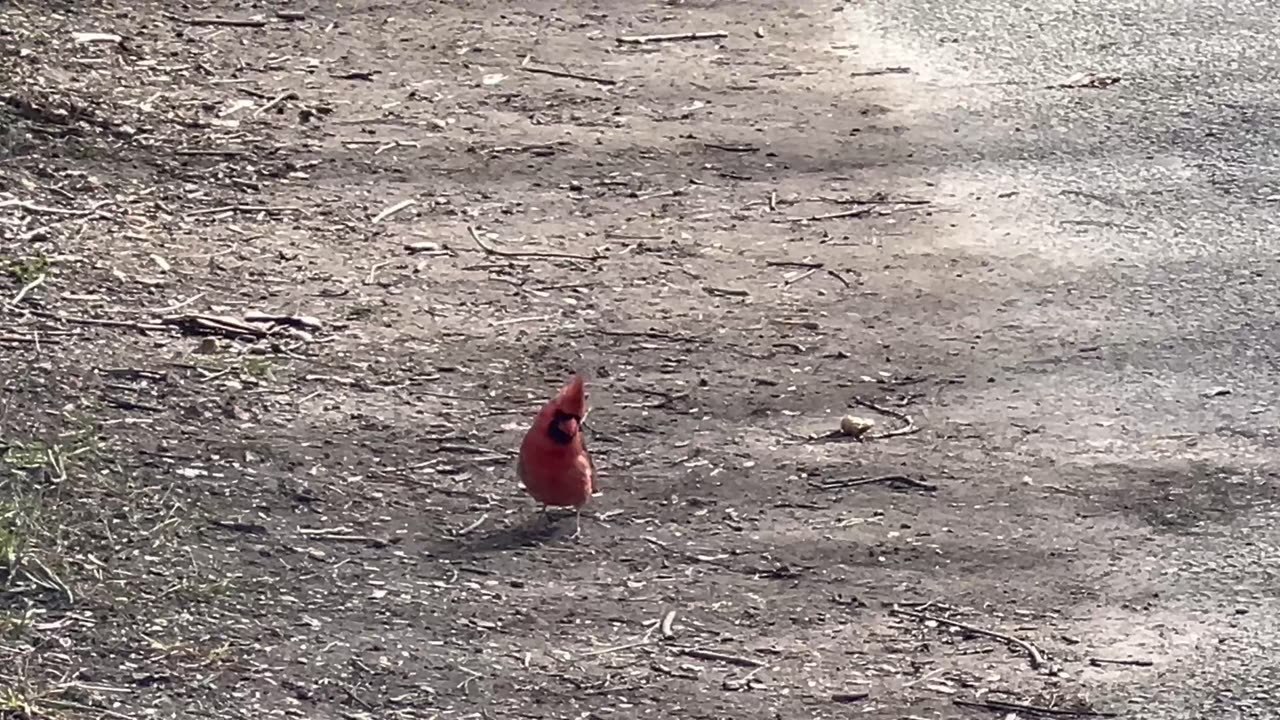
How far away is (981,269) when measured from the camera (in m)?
4.99

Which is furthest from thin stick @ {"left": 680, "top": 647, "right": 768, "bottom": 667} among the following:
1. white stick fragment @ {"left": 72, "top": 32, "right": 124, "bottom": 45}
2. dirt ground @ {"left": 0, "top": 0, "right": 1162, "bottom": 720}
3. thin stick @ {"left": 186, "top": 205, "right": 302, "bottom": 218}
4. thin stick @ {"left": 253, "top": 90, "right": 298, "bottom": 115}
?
white stick fragment @ {"left": 72, "top": 32, "right": 124, "bottom": 45}

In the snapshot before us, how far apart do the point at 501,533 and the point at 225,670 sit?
697 mm

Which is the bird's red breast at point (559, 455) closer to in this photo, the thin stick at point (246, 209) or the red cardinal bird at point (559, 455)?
the red cardinal bird at point (559, 455)

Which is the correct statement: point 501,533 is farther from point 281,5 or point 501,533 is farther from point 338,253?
point 281,5

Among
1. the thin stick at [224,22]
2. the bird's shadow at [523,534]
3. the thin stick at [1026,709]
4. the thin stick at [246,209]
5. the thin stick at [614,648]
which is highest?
the thin stick at [224,22]

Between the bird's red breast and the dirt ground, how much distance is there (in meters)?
0.12

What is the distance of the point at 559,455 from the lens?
147 inches

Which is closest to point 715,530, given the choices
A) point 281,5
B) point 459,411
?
point 459,411

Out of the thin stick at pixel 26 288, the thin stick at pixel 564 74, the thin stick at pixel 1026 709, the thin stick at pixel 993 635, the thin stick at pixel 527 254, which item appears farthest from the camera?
the thin stick at pixel 564 74

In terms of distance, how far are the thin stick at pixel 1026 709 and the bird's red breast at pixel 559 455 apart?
85cm

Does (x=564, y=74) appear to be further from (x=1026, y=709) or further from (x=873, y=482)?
(x=1026, y=709)

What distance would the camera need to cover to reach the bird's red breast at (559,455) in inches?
147

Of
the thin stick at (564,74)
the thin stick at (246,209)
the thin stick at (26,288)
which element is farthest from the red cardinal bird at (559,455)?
the thin stick at (564,74)

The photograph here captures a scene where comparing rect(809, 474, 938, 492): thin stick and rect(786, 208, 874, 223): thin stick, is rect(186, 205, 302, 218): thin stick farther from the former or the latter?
rect(809, 474, 938, 492): thin stick
